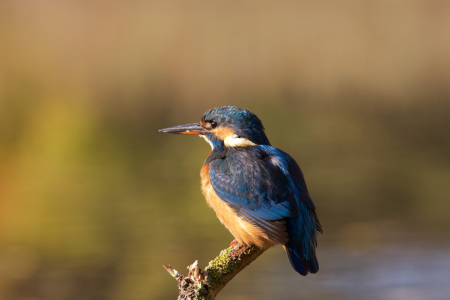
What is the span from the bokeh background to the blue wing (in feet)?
10.9

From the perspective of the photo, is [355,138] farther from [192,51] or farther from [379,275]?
[379,275]

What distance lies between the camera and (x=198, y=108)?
8508mm

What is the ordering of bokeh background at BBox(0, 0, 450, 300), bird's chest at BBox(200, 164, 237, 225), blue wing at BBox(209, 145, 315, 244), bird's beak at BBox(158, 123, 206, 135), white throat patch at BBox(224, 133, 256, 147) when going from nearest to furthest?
blue wing at BBox(209, 145, 315, 244) < bird's chest at BBox(200, 164, 237, 225) < white throat patch at BBox(224, 133, 256, 147) < bird's beak at BBox(158, 123, 206, 135) < bokeh background at BBox(0, 0, 450, 300)

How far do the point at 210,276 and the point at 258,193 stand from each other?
24.0 inches

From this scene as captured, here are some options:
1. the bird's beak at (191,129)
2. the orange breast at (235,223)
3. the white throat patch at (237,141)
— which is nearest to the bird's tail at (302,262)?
the orange breast at (235,223)

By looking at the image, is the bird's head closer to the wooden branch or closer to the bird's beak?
the bird's beak

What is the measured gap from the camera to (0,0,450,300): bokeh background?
707cm

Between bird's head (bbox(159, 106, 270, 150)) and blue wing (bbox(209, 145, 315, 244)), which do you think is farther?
bird's head (bbox(159, 106, 270, 150))

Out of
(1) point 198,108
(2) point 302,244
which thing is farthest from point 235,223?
(1) point 198,108

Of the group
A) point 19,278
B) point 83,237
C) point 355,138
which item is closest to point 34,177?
point 83,237

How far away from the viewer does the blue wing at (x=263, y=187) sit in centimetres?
299

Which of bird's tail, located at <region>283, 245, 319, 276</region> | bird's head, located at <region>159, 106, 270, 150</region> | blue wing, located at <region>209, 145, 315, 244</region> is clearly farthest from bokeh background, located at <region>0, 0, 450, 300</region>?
bird's tail, located at <region>283, 245, 319, 276</region>

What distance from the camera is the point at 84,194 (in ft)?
25.5

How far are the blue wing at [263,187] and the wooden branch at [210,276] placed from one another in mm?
210
